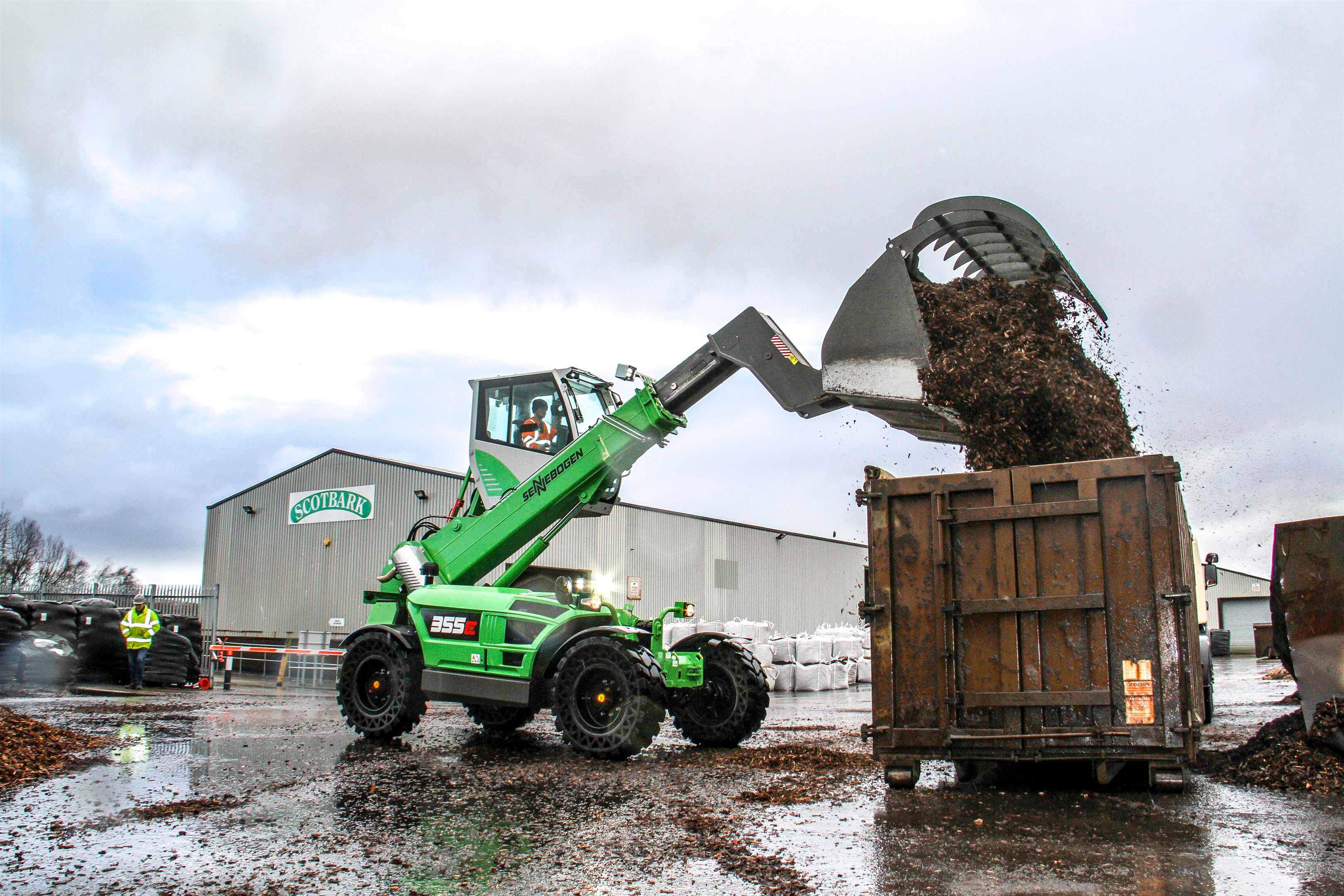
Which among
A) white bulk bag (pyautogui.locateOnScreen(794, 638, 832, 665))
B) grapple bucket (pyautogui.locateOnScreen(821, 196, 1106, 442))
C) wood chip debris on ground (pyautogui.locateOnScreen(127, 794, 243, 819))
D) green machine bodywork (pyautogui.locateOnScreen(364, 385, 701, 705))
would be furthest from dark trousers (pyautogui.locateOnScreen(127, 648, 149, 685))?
grapple bucket (pyautogui.locateOnScreen(821, 196, 1106, 442))

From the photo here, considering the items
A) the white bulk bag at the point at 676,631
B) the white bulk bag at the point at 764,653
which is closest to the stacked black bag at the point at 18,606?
the white bulk bag at the point at 676,631

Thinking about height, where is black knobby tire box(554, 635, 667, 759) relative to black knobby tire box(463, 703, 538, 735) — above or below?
above

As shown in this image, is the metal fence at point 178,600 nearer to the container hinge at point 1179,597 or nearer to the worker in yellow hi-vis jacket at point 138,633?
the worker in yellow hi-vis jacket at point 138,633

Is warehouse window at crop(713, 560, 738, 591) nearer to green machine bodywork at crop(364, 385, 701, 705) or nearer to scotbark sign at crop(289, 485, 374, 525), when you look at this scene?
scotbark sign at crop(289, 485, 374, 525)

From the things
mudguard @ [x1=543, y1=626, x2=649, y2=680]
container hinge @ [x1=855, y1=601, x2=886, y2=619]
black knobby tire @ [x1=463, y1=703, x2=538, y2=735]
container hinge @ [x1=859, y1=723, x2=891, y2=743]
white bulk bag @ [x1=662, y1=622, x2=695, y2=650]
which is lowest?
black knobby tire @ [x1=463, y1=703, x2=538, y2=735]

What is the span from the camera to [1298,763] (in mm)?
7160

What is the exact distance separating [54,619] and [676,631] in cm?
1242

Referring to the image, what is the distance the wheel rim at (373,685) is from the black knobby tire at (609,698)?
95.9 inches

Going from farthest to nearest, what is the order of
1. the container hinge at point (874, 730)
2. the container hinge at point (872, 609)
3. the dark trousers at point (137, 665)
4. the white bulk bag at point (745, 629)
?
the white bulk bag at point (745, 629)
the dark trousers at point (137, 665)
the container hinge at point (872, 609)
the container hinge at point (874, 730)

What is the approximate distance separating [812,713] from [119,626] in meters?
14.4

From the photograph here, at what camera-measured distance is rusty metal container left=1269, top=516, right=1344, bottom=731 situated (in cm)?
761

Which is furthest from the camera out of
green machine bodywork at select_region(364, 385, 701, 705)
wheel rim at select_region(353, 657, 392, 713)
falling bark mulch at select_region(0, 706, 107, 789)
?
wheel rim at select_region(353, 657, 392, 713)

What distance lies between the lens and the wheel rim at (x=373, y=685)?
10.6 meters

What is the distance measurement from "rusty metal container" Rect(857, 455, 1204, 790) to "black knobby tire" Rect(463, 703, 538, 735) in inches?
203
